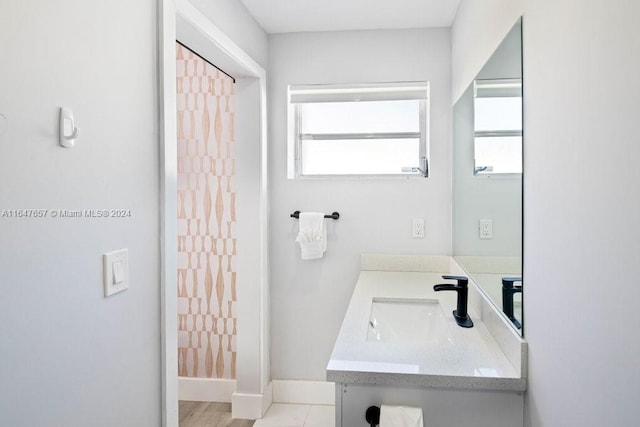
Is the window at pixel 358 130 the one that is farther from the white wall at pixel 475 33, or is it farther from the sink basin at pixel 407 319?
the sink basin at pixel 407 319

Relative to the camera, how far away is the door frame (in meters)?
1.47

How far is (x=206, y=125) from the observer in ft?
9.30

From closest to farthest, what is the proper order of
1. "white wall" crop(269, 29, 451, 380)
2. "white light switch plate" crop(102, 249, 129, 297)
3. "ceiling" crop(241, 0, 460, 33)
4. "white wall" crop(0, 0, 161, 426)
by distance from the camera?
"white wall" crop(0, 0, 161, 426) → "white light switch plate" crop(102, 249, 129, 297) → "ceiling" crop(241, 0, 460, 33) → "white wall" crop(269, 29, 451, 380)

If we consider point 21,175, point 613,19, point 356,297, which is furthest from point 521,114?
point 21,175

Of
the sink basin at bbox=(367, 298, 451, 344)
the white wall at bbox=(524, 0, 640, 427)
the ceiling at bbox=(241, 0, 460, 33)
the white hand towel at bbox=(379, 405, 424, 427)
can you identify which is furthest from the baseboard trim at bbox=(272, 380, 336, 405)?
the ceiling at bbox=(241, 0, 460, 33)

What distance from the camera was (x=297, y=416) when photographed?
2701 mm

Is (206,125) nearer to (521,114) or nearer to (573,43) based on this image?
(521,114)

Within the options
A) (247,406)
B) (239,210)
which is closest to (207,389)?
(247,406)

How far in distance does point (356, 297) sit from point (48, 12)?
1.63m

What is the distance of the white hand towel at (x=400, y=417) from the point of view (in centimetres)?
123

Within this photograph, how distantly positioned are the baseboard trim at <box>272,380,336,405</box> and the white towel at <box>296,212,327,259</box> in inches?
33.9

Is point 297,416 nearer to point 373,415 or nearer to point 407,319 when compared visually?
point 407,319

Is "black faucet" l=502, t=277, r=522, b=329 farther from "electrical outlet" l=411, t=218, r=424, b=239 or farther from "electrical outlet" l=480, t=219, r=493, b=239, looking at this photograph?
"electrical outlet" l=411, t=218, r=424, b=239

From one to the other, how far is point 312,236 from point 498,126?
144 cm
